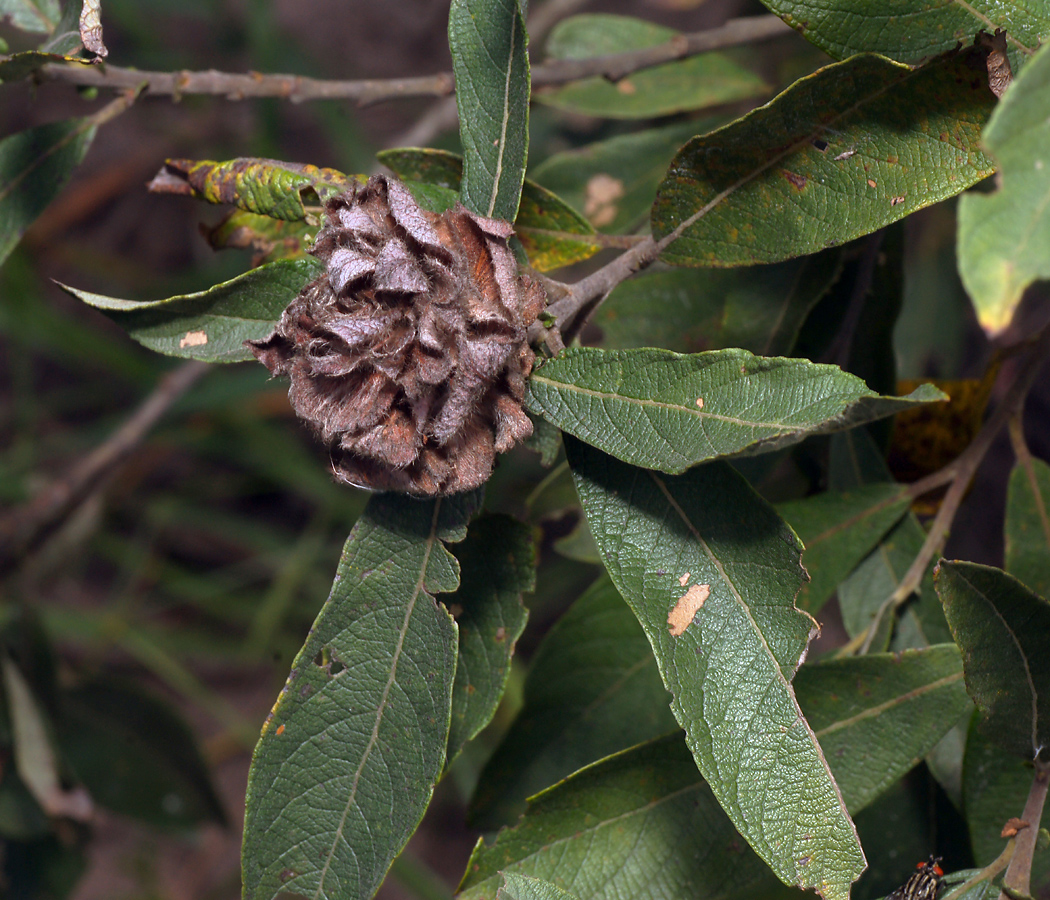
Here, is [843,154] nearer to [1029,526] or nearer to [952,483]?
[952,483]

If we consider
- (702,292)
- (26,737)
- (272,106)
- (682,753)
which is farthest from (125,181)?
(682,753)

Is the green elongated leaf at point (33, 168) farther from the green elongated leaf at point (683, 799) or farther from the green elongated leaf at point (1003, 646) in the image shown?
the green elongated leaf at point (1003, 646)

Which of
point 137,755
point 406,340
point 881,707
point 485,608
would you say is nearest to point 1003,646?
point 881,707

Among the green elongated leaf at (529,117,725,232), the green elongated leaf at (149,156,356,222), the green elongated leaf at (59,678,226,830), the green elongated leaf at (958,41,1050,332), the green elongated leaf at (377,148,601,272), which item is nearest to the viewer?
the green elongated leaf at (958,41,1050,332)

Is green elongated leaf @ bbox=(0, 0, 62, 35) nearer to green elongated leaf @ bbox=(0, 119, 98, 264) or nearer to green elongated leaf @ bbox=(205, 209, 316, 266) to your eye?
green elongated leaf @ bbox=(0, 119, 98, 264)

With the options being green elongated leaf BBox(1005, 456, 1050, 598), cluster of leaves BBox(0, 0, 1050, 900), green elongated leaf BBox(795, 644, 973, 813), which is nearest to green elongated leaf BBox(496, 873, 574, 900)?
cluster of leaves BBox(0, 0, 1050, 900)
